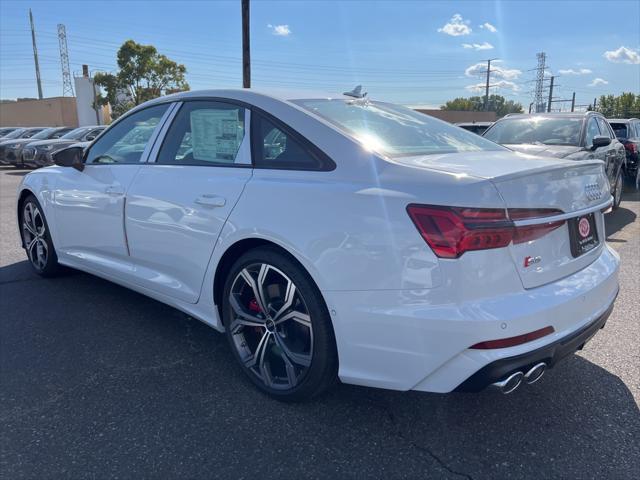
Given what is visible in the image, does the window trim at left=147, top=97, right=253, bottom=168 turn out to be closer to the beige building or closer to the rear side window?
the rear side window

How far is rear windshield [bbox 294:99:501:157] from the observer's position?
2.66m

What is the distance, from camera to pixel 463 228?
2041 millimetres

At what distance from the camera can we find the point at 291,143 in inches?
106

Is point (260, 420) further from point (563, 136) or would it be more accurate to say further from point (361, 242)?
point (563, 136)

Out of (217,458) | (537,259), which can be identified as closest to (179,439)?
(217,458)

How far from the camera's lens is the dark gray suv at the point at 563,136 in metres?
6.76

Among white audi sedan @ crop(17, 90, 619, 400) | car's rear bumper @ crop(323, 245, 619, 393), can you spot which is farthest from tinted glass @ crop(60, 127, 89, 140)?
car's rear bumper @ crop(323, 245, 619, 393)

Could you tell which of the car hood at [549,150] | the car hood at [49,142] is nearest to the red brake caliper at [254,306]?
the car hood at [549,150]

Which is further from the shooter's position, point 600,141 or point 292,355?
point 600,141

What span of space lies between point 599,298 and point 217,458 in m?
1.92

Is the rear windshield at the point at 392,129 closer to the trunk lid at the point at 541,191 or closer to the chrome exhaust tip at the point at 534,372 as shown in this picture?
the trunk lid at the point at 541,191

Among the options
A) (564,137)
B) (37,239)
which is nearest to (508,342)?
(37,239)

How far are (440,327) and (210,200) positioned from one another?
147 centimetres

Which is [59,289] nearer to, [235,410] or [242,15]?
[235,410]
